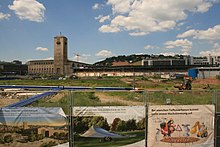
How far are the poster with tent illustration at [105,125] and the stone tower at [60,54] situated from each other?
480 ft

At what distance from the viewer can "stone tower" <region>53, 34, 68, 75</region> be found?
149125mm

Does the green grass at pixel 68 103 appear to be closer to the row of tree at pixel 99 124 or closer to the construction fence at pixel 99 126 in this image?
the construction fence at pixel 99 126

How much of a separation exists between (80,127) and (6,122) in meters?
2.33

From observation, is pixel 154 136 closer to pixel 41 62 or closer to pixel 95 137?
pixel 95 137

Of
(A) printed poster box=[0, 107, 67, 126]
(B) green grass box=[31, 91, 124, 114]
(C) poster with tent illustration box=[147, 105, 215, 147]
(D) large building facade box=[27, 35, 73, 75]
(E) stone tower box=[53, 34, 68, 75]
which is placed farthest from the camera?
(D) large building facade box=[27, 35, 73, 75]

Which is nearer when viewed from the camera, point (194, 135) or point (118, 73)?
point (194, 135)

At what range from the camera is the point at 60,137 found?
6.55 m

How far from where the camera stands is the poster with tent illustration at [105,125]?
21.4 ft

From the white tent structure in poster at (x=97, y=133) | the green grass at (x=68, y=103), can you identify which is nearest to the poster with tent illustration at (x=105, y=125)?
the white tent structure in poster at (x=97, y=133)

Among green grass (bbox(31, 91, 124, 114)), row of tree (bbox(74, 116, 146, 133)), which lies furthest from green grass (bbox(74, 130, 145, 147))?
green grass (bbox(31, 91, 124, 114))

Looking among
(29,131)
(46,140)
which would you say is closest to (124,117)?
(46,140)

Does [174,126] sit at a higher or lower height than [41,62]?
lower

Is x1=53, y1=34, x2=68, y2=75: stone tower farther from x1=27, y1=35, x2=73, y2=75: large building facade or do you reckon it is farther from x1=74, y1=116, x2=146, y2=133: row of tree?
x1=74, y1=116, x2=146, y2=133: row of tree

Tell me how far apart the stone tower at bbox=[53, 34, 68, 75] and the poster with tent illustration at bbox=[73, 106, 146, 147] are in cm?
14629
